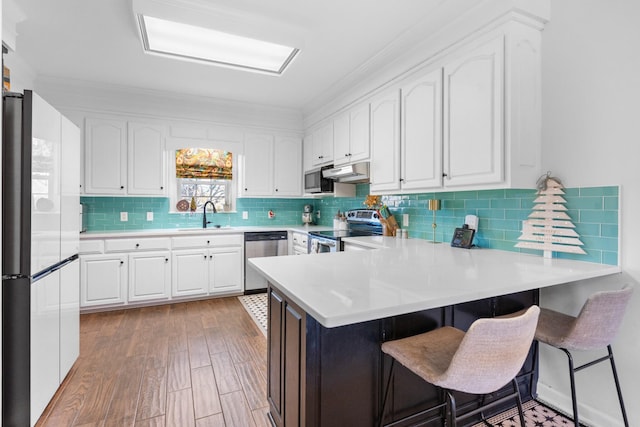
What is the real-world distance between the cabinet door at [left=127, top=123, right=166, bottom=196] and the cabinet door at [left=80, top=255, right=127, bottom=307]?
33.3 inches

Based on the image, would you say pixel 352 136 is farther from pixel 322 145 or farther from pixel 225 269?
pixel 225 269

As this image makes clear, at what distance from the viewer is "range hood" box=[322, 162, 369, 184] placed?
3.37 m

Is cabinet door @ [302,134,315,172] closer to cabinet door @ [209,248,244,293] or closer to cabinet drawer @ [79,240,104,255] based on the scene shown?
cabinet door @ [209,248,244,293]

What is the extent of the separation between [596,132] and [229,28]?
2417 mm

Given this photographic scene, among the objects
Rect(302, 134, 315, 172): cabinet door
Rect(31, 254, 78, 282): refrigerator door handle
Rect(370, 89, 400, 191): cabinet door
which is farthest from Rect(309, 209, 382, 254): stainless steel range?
Rect(31, 254, 78, 282): refrigerator door handle

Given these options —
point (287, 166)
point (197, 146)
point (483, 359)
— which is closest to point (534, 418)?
point (483, 359)

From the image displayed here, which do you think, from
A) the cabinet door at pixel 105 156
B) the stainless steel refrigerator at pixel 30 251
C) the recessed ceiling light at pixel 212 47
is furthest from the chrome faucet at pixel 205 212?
the stainless steel refrigerator at pixel 30 251

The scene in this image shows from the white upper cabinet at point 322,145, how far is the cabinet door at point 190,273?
1836 mm

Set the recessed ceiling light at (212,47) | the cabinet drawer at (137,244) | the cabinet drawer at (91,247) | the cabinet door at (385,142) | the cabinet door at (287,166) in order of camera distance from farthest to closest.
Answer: the cabinet door at (287,166) < the cabinet drawer at (137,244) < the cabinet drawer at (91,247) < the cabinet door at (385,142) < the recessed ceiling light at (212,47)

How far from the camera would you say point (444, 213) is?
2.87 metres

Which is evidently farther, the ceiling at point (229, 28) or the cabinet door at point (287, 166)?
the cabinet door at point (287, 166)

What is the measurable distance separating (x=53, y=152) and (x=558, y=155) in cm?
298

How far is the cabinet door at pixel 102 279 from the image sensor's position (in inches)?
137

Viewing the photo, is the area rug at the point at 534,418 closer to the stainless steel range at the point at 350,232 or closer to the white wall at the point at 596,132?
the white wall at the point at 596,132
